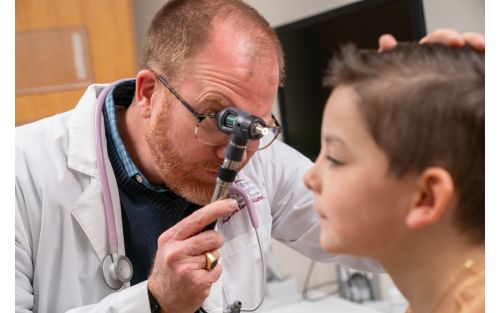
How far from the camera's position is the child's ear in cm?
62

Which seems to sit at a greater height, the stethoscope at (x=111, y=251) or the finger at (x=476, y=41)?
the finger at (x=476, y=41)

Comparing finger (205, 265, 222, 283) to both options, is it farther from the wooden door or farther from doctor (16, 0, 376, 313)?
the wooden door

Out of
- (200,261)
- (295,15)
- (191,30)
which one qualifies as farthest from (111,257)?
(295,15)

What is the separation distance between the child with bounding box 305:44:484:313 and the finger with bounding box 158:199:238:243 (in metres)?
0.26

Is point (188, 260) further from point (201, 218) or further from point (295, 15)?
point (295, 15)

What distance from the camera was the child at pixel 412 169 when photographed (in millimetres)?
633

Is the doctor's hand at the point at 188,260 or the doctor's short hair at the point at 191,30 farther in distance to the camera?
the doctor's short hair at the point at 191,30

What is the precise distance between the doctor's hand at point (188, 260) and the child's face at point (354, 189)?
0.94 ft

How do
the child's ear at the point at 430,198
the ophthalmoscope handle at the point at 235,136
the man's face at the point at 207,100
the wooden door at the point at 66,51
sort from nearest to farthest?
the child's ear at the point at 430,198, the ophthalmoscope handle at the point at 235,136, the man's face at the point at 207,100, the wooden door at the point at 66,51

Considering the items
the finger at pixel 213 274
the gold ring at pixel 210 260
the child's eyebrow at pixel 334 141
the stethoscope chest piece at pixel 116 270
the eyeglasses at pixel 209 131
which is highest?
the child's eyebrow at pixel 334 141

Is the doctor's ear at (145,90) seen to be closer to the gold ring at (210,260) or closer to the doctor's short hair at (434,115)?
the gold ring at (210,260)

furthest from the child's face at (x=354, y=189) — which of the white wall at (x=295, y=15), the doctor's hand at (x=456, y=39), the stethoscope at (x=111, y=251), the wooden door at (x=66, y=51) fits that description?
the wooden door at (x=66, y=51)

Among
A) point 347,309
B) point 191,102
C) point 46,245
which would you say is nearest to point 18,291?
point 46,245

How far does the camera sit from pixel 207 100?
109 centimetres
